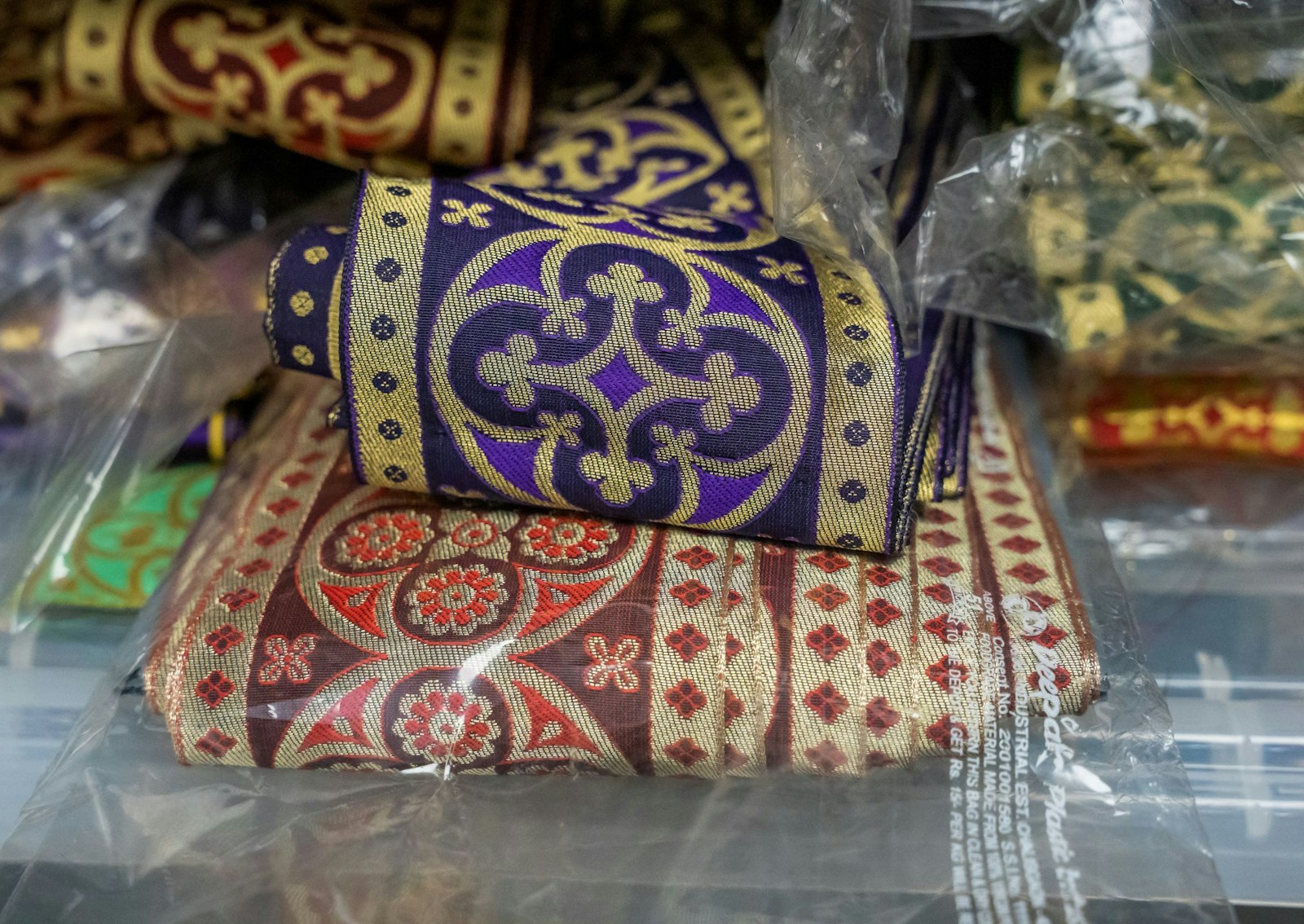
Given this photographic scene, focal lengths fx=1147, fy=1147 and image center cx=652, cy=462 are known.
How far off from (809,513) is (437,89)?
322 millimetres

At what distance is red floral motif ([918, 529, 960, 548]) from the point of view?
0.54 m

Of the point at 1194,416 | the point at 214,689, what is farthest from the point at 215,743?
the point at 1194,416

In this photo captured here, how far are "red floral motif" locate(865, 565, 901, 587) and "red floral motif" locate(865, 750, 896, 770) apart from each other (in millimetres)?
73

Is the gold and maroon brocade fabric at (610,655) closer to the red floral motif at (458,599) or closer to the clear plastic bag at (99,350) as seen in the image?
the red floral motif at (458,599)

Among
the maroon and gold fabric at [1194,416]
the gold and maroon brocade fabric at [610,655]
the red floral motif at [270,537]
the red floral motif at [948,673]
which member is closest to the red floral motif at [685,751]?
the gold and maroon brocade fabric at [610,655]

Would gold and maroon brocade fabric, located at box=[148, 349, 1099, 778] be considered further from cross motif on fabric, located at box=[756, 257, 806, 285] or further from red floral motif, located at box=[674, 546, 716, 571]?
cross motif on fabric, located at box=[756, 257, 806, 285]

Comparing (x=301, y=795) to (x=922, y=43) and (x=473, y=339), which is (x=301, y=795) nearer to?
(x=473, y=339)

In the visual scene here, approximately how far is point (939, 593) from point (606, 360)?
181 mm

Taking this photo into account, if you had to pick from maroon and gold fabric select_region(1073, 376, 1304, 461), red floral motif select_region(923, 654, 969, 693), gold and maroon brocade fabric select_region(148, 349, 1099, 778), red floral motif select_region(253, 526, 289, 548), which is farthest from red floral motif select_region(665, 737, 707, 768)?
maroon and gold fabric select_region(1073, 376, 1304, 461)

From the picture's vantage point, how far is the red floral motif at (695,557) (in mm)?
519

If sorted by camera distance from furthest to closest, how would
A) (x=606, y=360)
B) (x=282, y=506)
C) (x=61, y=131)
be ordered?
(x=61, y=131) → (x=282, y=506) → (x=606, y=360)

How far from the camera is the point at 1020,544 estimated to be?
549 millimetres

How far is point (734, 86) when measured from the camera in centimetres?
67

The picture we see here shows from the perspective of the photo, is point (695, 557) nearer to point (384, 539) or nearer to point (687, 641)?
point (687, 641)
